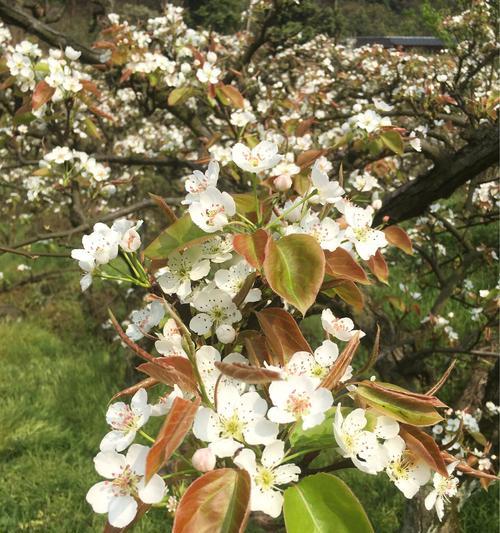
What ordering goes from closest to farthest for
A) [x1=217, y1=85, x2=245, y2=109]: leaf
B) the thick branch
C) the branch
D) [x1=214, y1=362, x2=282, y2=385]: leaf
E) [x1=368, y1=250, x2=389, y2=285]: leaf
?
1. [x1=214, y1=362, x2=282, y2=385]: leaf
2. [x1=368, y1=250, x2=389, y2=285]: leaf
3. the thick branch
4. [x1=217, y1=85, x2=245, y2=109]: leaf
5. the branch

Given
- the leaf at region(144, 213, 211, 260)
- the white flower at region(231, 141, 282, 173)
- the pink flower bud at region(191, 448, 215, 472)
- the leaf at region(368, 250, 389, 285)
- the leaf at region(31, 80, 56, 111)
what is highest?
the white flower at region(231, 141, 282, 173)

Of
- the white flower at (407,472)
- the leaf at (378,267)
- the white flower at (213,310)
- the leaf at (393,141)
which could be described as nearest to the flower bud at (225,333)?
the white flower at (213,310)

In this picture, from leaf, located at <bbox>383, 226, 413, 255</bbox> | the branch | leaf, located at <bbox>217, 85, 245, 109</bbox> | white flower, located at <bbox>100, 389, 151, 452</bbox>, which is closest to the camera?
white flower, located at <bbox>100, 389, 151, 452</bbox>

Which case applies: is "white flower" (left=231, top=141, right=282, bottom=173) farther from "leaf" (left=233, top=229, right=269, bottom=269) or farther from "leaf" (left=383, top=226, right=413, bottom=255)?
"leaf" (left=383, top=226, right=413, bottom=255)

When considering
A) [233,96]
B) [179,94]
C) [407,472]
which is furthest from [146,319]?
[179,94]

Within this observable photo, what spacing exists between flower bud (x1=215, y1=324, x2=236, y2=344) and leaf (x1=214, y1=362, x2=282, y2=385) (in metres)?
0.18

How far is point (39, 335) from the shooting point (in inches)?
150

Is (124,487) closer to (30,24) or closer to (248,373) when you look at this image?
(248,373)

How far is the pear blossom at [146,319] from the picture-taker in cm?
79

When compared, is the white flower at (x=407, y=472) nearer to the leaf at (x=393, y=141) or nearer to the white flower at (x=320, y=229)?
the white flower at (x=320, y=229)

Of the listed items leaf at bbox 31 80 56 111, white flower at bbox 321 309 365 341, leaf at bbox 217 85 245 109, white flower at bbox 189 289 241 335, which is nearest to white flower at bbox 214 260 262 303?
white flower at bbox 189 289 241 335

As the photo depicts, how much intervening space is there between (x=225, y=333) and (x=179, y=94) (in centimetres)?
171

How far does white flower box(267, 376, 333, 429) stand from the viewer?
631mm

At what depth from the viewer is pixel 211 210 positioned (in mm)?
764
